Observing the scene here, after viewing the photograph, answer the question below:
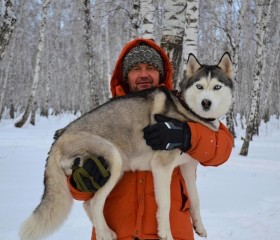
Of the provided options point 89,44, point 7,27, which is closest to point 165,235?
point 7,27

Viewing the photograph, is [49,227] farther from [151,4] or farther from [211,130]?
[151,4]

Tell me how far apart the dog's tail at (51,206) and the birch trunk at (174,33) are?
275 centimetres

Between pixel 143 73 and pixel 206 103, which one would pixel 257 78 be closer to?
pixel 143 73

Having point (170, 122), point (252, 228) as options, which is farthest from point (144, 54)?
point (252, 228)

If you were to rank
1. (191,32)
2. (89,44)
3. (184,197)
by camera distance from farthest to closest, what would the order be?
(89,44), (191,32), (184,197)

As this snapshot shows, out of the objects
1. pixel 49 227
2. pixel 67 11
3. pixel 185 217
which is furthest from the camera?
pixel 67 11

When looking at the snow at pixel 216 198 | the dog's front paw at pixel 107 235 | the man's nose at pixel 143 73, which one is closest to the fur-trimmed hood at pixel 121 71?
the man's nose at pixel 143 73

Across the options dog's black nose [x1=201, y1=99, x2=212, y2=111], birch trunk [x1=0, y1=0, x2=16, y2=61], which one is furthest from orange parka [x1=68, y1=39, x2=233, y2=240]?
birch trunk [x1=0, y1=0, x2=16, y2=61]

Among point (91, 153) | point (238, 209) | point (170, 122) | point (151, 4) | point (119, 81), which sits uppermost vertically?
point (151, 4)

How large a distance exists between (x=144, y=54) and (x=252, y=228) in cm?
293

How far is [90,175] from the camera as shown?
7.25 feet

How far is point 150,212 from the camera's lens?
7.69ft

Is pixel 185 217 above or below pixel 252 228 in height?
above

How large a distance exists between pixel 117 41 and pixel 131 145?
22.1 m
